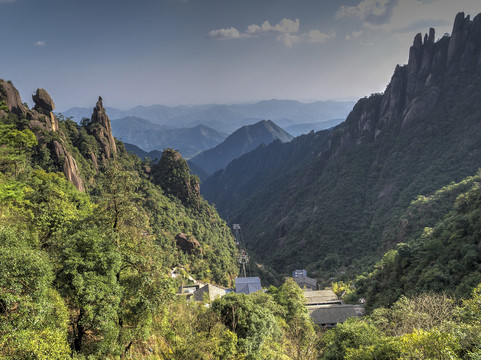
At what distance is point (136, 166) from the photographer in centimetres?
7712

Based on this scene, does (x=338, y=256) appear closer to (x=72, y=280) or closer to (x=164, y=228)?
(x=164, y=228)

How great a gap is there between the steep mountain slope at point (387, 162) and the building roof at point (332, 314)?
3565 centimetres

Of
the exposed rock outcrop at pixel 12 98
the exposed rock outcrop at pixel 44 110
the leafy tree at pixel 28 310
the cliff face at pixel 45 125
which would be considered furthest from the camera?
the exposed rock outcrop at pixel 44 110

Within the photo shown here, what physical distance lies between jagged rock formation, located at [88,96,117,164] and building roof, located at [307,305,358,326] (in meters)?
57.3

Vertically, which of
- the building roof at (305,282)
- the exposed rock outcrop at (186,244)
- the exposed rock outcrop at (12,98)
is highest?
the exposed rock outcrop at (12,98)

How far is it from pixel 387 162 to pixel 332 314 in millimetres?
84403

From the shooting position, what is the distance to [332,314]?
3975 centimetres

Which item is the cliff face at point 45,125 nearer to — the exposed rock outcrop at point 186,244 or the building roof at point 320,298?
the exposed rock outcrop at point 186,244

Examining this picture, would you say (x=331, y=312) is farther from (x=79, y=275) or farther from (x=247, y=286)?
(x=79, y=275)

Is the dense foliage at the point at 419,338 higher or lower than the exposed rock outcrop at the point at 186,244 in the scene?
higher

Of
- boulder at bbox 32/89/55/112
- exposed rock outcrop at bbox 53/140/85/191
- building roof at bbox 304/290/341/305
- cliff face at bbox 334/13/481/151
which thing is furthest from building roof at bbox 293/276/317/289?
cliff face at bbox 334/13/481/151

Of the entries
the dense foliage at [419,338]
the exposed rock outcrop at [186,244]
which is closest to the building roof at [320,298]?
the dense foliage at [419,338]

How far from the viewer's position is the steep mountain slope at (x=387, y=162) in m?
83.6

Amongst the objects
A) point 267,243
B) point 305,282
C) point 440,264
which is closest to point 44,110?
point 305,282
